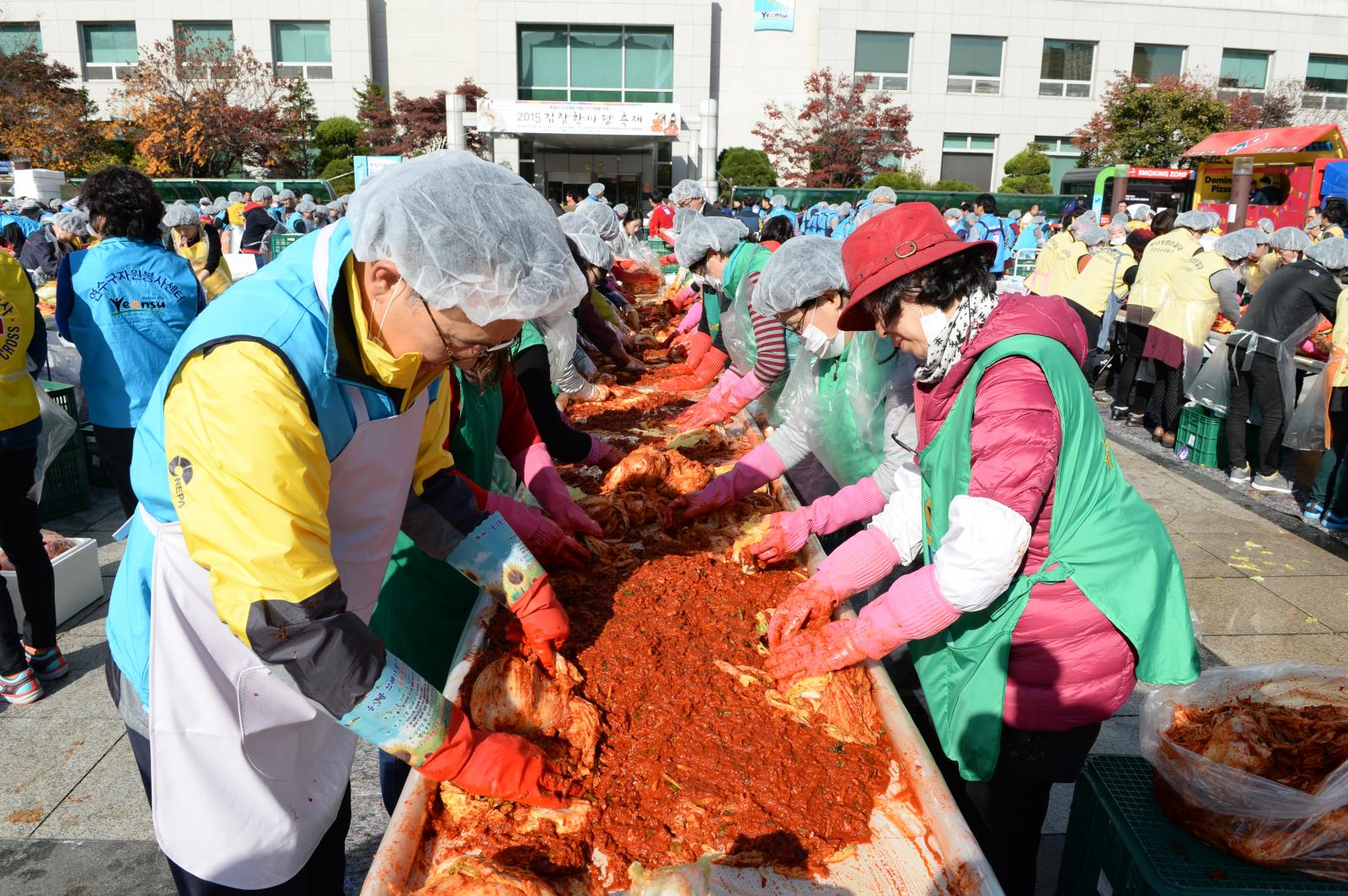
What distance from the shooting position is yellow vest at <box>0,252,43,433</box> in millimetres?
3502

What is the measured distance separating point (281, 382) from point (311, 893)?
122 cm

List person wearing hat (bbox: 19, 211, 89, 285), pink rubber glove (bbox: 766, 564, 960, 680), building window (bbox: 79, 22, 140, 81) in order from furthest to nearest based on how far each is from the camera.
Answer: building window (bbox: 79, 22, 140, 81)
person wearing hat (bbox: 19, 211, 89, 285)
pink rubber glove (bbox: 766, 564, 960, 680)

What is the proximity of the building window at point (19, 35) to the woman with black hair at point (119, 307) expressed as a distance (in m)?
33.9

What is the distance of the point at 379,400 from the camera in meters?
1.59

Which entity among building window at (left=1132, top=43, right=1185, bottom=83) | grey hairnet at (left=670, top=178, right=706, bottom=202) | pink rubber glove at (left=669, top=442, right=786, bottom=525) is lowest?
pink rubber glove at (left=669, top=442, right=786, bottom=525)

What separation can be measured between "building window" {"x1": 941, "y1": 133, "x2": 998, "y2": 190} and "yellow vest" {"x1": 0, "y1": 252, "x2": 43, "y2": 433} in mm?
32715

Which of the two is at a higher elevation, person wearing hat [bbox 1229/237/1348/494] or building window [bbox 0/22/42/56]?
building window [bbox 0/22/42/56]

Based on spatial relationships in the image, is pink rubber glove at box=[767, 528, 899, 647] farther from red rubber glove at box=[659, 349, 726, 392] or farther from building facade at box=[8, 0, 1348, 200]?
building facade at box=[8, 0, 1348, 200]

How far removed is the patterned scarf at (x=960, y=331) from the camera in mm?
1965

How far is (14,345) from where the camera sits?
3.59 metres

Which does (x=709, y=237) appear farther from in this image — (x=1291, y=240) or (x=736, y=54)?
(x=736, y=54)

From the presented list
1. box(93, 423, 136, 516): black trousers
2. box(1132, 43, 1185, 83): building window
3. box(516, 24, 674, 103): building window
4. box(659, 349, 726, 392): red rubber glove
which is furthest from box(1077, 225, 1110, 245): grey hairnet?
box(1132, 43, 1185, 83): building window

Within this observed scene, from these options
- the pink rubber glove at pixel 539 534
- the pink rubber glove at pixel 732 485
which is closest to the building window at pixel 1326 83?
the pink rubber glove at pixel 732 485

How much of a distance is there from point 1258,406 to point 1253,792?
6.23 metres
